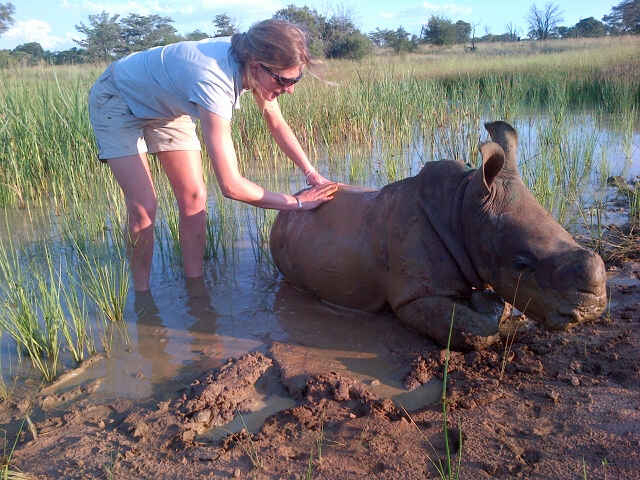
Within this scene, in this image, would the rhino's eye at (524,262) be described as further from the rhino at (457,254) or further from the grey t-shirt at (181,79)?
the grey t-shirt at (181,79)

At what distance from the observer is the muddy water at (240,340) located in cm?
330

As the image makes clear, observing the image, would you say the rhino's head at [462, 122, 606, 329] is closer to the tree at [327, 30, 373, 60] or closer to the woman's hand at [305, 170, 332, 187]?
the woman's hand at [305, 170, 332, 187]

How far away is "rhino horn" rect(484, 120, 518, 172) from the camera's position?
3.49 meters

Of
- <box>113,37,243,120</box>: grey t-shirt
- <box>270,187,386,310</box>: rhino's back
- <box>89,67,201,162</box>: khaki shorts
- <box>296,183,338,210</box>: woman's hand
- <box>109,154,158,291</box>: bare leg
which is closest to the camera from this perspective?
<box>113,37,243,120</box>: grey t-shirt

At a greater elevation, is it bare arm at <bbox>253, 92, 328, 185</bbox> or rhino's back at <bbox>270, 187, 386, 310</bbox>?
bare arm at <bbox>253, 92, 328, 185</bbox>

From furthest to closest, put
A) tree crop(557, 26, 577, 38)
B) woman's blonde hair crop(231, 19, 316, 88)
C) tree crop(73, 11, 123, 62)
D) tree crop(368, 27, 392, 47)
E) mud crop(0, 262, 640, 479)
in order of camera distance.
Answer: tree crop(557, 26, 577, 38) → tree crop(368, 27, 392, 47) → tree crop(73, 11, 123, 62) → woman's blonde hair crop(231, 19, 316, 88) → mud crop(0, 262, 640, 479)

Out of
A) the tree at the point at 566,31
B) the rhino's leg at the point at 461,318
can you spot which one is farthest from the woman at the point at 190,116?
the tree at the point at 566,31

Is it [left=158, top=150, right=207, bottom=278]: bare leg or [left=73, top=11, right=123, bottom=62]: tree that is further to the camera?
[left=73, top=11, right=123, bottom=62]: tree

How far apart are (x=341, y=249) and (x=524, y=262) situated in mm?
1264

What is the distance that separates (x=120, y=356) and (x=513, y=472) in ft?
8.35

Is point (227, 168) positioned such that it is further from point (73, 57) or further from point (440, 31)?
point (440, 31)

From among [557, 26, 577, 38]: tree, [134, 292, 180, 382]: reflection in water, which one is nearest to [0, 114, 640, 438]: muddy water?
[134, 292, 180, 382]: reflection in water

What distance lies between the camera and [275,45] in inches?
128

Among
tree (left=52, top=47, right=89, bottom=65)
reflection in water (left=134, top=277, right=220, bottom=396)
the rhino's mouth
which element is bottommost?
reflection in water (left=134, top=277, right=220, bottom=396)
